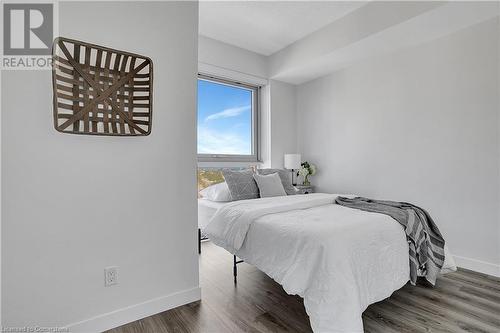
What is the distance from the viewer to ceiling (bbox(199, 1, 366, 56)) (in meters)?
3.00

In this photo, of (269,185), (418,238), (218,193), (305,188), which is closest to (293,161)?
(305,188)

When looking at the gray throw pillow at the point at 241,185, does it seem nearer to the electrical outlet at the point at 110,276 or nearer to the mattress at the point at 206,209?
the mattress at the point at 206,209

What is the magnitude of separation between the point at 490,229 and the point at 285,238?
2258 mm

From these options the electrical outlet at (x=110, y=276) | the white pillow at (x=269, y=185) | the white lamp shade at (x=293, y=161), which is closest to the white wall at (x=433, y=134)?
the white lamp shade at (x=293, y=161)

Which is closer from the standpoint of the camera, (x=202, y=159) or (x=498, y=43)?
(x=498, y=43)

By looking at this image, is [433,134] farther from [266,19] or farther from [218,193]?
[218,193]

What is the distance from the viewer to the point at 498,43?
2586 millimetres

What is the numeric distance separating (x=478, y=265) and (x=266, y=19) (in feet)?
11.6

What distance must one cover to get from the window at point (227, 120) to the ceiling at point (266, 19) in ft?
2.24

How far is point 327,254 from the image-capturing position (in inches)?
62.1

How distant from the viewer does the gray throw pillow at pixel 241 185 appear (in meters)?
3.14

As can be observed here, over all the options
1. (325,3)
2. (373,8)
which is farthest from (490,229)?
(325,3)

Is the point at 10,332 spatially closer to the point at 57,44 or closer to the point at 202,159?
the point at 57,44

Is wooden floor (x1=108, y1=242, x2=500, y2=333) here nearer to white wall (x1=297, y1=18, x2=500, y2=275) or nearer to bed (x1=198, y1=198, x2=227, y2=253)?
white wall (x1=297, y1=18, x2=500, y2=275)
